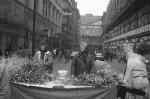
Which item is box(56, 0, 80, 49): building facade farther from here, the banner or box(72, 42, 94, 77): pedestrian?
the banner

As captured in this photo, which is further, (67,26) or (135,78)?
(67,26)

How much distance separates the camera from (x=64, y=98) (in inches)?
186

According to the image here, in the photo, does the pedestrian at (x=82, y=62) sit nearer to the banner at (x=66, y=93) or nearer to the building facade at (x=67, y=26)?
the banner at (x=66, y=93)

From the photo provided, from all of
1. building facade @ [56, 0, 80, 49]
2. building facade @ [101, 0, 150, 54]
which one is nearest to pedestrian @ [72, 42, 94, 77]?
building facade @ [101, 0, 150, 54]

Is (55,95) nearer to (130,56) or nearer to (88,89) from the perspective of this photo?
(88,89)

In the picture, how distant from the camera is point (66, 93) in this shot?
4.71 m

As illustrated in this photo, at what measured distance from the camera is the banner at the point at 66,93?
186 inches

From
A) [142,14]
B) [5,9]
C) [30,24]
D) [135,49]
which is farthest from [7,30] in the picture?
[135,49]

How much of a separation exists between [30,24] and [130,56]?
19.8m

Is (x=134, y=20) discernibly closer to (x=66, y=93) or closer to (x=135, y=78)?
(x=135, y=78)

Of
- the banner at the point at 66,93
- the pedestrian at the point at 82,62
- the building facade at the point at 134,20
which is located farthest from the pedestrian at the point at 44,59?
the building facade at the point at 134,20

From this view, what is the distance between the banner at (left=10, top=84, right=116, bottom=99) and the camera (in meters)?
4.71

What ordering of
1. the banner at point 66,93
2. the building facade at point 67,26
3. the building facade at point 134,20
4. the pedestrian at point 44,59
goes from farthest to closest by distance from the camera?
the building facade at point 67,26
the building facade at point 134,20
the pedestrian at point 44,59
the banner at point 66,93

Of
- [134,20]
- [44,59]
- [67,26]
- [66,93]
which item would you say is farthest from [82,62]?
[67,26]
